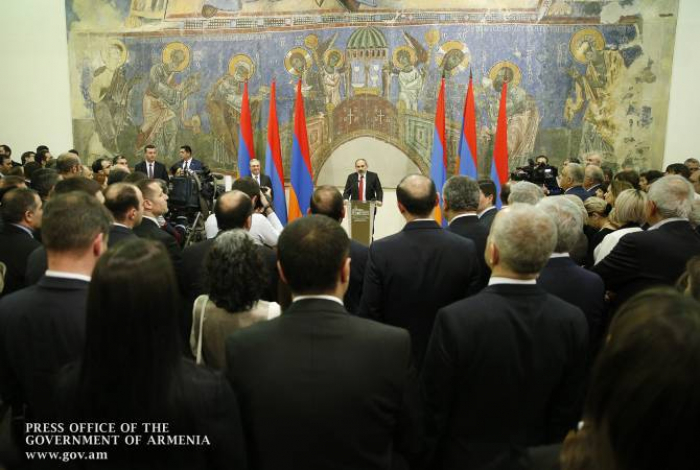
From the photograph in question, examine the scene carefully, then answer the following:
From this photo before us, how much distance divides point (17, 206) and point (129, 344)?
2779mm

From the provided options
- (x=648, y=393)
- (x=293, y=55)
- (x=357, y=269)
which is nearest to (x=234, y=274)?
(x=357, y=269)

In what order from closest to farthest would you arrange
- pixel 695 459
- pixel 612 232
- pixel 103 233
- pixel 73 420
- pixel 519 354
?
pixel 695 459 → pixel 73 420 → pixel 519 354 → pixel 103 233 → pixel 612 232

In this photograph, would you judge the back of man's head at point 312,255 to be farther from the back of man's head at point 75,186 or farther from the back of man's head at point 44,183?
the back of man's head at point 44,183

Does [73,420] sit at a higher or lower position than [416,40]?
lower

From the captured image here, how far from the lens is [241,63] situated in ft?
38.0

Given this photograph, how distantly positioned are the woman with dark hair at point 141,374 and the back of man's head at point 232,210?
1.89 meters

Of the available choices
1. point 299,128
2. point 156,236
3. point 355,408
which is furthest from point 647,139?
point 355,408

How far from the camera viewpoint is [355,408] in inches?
67.6

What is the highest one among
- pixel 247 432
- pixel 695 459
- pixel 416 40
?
pixel 416 40

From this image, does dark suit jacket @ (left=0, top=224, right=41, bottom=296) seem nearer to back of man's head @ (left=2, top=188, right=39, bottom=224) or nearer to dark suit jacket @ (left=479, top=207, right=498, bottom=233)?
back of man's head @ (left=2, top=188, right=39, bottom=224)

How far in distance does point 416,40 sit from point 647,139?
4684mm

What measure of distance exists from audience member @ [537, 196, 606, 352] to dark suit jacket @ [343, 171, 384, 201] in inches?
301

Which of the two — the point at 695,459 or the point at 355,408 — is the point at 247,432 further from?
the point at 695,459

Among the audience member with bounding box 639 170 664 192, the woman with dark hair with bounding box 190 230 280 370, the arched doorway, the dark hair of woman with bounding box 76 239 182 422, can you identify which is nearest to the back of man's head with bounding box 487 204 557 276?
the woman with dark hair with bounding box 190 230 280 370
